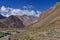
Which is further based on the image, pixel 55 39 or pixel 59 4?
pixel 59 4

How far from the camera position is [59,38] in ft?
A: 153

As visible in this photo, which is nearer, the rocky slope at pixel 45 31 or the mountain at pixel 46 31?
the rocky slope at pixel 45 31

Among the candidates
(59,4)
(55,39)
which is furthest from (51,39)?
(59,4)

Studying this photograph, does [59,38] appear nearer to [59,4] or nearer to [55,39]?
[55,39]

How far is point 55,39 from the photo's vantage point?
4494 cm

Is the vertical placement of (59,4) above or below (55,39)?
above

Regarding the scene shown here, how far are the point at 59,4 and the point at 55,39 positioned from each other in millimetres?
121224

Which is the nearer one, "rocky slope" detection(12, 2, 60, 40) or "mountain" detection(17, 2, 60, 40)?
"rocky slope" detection(12, 2, 60, 40)

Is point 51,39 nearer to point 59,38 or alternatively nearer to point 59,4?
point 59,38

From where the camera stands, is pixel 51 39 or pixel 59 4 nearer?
pixel 51 39

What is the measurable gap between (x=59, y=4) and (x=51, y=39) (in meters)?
121

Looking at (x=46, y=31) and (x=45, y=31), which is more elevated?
(x=45, y=31)

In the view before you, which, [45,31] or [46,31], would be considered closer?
[46,31]

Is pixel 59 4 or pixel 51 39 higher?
pixel 59 4
